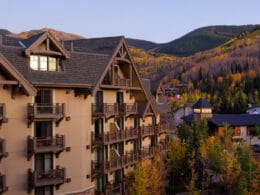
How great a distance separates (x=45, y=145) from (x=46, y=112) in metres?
2.45

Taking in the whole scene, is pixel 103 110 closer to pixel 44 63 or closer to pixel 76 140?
pixel 76 140

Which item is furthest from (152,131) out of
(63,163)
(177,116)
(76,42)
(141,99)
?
(177,116)

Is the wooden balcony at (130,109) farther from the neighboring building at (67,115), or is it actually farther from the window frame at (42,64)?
the window frame at (42,64)

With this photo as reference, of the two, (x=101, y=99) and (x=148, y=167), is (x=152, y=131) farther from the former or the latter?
(x=101, y=99)

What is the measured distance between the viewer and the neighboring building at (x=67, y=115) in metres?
29.6

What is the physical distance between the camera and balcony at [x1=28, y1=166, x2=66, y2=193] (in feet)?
99.6

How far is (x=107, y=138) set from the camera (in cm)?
3728

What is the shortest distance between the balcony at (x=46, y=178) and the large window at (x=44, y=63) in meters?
7.53

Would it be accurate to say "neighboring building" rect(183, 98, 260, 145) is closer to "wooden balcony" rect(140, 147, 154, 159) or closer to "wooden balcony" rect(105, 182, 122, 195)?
"wooden balcony" rect(140, 147, 154, 159)

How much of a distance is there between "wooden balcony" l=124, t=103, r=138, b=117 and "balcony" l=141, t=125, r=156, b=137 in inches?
154

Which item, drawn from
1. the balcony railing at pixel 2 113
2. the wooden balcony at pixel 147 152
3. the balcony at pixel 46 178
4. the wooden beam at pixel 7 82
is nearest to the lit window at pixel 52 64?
the wooden beam at pixel 7 82

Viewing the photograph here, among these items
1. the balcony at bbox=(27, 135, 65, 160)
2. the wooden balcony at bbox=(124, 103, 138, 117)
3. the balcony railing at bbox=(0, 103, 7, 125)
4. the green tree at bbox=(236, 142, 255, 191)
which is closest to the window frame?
the balcony railing at bbox=(0, 103, 7, 125)

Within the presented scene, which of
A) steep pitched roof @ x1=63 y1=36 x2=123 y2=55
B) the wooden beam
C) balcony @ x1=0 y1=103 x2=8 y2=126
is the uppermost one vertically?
steep pitched roof @ x1=63 y1=36 x2=123 y2=55

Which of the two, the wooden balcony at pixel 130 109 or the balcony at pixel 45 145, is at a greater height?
the wooden balcony at pixel 130 109
